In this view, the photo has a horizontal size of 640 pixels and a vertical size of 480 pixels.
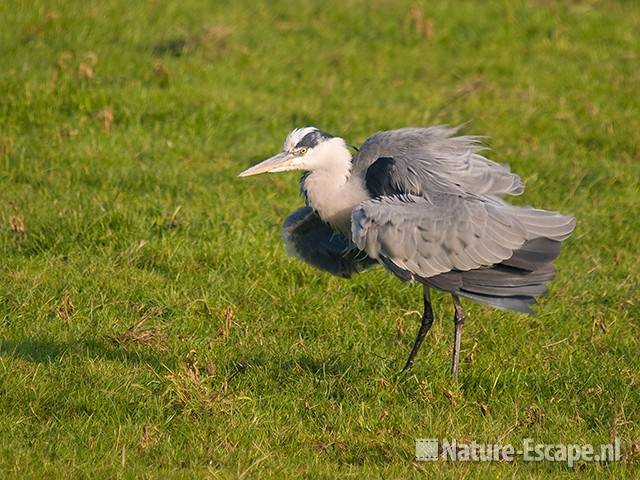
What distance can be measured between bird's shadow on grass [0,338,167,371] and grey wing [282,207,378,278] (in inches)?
44.5

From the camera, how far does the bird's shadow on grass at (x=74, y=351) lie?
6211 mm

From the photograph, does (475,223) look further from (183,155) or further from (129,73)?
(129,73)

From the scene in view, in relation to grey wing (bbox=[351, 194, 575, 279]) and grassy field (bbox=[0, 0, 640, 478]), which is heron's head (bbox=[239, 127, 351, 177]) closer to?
grey wing (bbox=[351, 194, 575, 279])

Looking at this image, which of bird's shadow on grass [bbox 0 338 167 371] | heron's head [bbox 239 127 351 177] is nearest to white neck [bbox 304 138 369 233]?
heron's head [bbox 239 127 351 177]

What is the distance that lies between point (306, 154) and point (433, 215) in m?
0.82

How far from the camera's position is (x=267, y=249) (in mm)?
7836

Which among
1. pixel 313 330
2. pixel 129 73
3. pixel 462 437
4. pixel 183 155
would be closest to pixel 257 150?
pixel 183 155

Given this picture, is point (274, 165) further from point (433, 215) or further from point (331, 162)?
point (433, 215)

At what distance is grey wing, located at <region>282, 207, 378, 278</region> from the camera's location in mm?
6879

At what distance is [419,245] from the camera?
6.12m

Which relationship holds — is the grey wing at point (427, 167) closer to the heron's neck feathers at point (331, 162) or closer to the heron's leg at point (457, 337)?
the heron's neck feathers at point (331, 162)

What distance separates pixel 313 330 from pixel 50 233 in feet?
6.72

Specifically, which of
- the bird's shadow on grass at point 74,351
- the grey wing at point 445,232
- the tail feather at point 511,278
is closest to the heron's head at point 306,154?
the grey wing at point 445,232

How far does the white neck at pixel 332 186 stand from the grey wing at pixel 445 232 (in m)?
0.26
